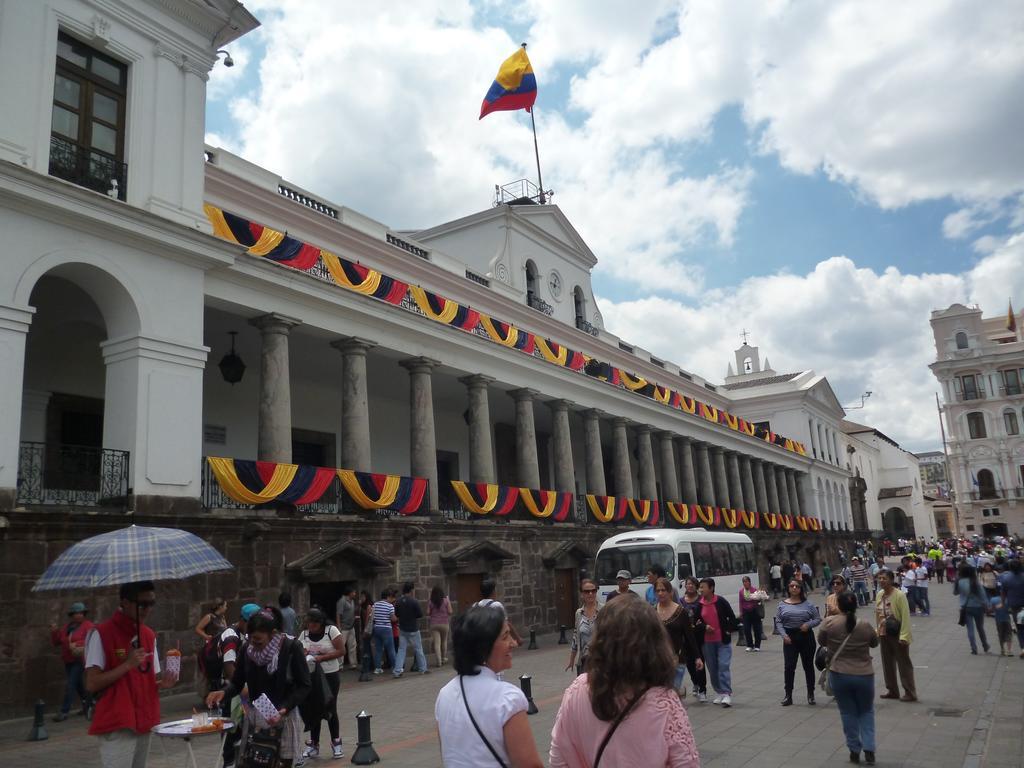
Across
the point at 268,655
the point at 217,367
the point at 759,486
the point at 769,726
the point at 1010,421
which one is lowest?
the point at 769,726

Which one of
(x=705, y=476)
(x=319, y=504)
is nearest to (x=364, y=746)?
(x=319, y=504)

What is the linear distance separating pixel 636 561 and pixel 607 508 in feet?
24.2

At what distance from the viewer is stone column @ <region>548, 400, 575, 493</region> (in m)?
26.8

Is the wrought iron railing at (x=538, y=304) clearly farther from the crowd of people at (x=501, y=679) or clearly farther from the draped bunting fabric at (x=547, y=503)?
the crowd of people at (x=501, y=679)

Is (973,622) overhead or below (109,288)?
below

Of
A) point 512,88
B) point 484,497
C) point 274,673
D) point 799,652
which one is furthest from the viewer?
point 512,88

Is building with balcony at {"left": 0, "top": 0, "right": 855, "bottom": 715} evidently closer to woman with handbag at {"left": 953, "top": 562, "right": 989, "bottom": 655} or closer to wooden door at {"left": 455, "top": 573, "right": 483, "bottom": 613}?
wooden door at {"left": 455, "top": 573, "right": 483, "bottom": 613}

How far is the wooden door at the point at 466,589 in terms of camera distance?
2023 centimetres

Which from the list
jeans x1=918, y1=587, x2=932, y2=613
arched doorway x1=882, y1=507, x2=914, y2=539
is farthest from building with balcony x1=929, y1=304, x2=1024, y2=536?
jeans x1=918, y1=587, x2=932, y2=613

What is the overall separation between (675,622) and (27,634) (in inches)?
355

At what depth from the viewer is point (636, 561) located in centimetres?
2023

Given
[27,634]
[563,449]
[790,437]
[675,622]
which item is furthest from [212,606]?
[790,437]

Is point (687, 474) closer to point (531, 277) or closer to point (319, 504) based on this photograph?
point (531, 277)

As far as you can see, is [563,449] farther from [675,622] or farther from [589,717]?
[589,717]
